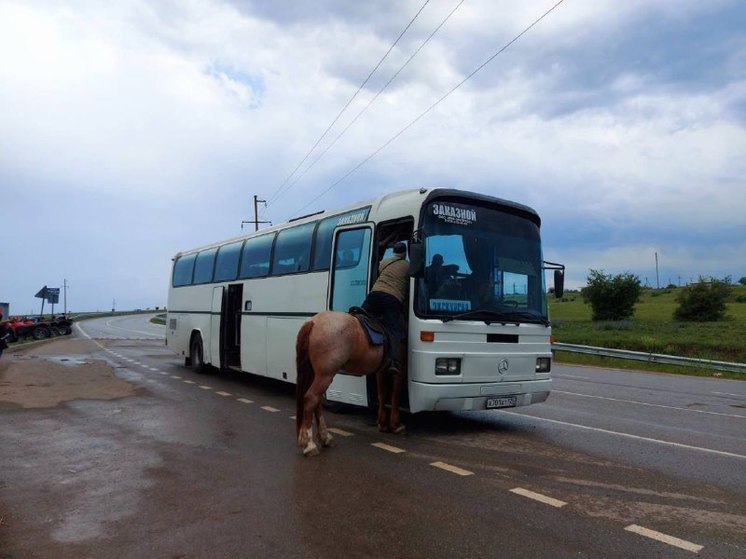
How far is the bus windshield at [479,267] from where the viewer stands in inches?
291

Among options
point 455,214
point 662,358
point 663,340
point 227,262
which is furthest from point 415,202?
point 663,340

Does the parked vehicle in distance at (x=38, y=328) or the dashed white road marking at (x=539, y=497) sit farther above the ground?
the parked vehicle in distance at (x=38, y=328)

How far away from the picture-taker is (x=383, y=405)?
7863mm

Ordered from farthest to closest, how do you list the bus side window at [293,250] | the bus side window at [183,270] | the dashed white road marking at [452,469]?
the bus side window at [183,270], the bus side window at [293,250], the dashed white road marking at [452,469]

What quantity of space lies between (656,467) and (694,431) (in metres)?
2.85

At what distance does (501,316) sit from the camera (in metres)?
7.78

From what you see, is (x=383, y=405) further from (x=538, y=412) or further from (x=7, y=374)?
(x=7, y=374)

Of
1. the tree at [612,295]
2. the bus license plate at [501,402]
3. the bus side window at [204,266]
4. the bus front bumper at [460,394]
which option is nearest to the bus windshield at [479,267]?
the bus front bumper at [460,394]

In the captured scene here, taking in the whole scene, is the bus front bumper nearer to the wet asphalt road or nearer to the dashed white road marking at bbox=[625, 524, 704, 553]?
the wet asphalt road

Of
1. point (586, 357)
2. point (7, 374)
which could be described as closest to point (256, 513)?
point (7, 374)

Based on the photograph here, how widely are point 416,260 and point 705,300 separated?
51.4 meters

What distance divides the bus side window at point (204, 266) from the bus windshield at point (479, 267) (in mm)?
8618

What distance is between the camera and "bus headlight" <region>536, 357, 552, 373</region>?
8.23 metres

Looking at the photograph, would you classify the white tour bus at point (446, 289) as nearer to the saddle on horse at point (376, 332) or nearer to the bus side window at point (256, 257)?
the saddle on horse at point (376, 332)
